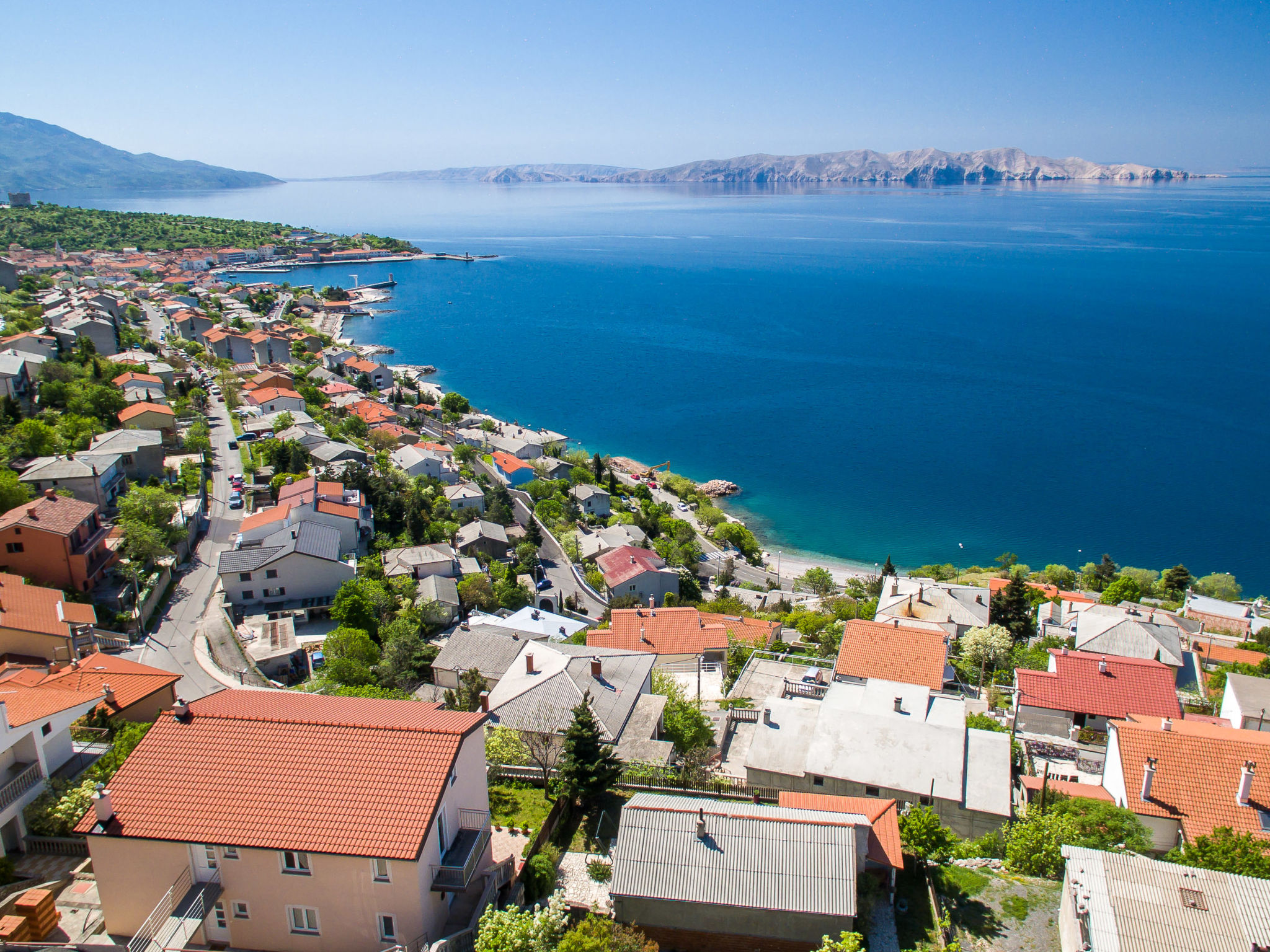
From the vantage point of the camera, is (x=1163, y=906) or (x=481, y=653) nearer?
(x=1163, y=906)

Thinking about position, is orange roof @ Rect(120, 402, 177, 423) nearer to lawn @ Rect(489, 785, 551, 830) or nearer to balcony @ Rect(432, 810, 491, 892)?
lawn @ Rect(489, 785, 551, 830)

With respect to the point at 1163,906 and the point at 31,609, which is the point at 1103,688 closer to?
the point at 1163,906

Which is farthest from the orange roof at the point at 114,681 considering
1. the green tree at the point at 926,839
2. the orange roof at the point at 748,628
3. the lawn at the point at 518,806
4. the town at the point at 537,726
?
the orange roof at the point at 748,628

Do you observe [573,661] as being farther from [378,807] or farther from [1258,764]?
[1258,764]

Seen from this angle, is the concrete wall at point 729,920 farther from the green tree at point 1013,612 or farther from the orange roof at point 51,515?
the orange roof at point 51,515

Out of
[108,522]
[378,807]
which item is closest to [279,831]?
[378,807]

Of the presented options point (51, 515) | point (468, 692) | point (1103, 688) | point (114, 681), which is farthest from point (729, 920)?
point (51, 515)
